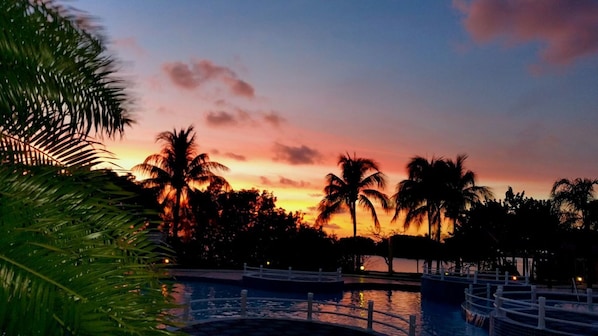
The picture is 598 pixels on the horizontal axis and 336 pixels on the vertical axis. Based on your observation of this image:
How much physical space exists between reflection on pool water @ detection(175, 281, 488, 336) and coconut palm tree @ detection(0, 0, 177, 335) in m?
16.5

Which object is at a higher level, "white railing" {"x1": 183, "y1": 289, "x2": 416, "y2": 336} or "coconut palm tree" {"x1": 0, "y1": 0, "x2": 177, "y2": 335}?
"coconut palm tree" {"x1": 0, "y1": 0, "x2": 177, "y2": 335}

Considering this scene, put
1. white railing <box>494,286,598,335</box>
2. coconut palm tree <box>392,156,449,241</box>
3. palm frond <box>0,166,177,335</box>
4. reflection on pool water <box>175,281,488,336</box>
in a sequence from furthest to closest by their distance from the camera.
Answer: coconut palm tree <box>392,156,449,241</box> < reflection on pool water <box>175,281,488,336</box> < white railing <box>494,286,598,335</box> < palm frond <box>0,166,177,335</box>

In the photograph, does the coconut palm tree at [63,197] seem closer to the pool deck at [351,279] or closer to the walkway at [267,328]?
the walkway at [267,328]

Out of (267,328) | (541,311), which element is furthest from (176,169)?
(541,311)

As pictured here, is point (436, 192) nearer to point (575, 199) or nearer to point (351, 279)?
point (575, 199)

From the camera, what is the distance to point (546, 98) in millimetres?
22984

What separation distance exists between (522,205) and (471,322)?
21204 mm

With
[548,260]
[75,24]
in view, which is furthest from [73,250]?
[548,260]

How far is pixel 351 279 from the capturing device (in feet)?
112

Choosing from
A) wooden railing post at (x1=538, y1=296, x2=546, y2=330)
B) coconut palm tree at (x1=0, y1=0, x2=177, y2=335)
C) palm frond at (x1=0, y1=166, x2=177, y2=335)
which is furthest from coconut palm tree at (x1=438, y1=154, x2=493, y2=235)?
palm frond at (x1=0, y1=166, x2=177, y2=335)

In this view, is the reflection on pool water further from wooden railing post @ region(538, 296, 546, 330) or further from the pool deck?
wooden railing post @ region(538, 296, 546, 330)

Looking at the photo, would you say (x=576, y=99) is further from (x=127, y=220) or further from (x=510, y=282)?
(x=127, y=220)

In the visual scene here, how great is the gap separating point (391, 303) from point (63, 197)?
24646 millimetres

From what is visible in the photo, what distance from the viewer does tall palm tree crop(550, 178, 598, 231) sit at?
38688mm
